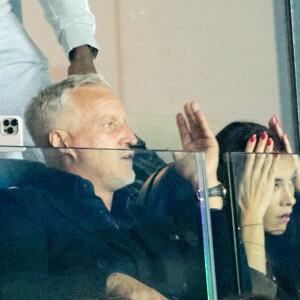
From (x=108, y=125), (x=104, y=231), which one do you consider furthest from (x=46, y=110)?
(x=104, y=231)

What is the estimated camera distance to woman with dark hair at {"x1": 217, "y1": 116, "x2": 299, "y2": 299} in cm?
156

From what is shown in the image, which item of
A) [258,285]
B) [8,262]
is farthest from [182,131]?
[8,262]

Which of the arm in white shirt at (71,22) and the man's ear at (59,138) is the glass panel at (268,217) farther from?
the arm in white shirt at (71,22)

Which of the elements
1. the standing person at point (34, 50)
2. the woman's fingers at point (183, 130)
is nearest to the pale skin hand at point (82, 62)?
the standing person at point (34, 50)

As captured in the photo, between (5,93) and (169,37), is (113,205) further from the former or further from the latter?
(169,37)

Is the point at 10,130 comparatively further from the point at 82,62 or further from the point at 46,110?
the point at 82,62

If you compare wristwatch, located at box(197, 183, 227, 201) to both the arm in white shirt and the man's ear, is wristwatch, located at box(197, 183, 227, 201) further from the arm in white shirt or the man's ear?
the arm in white shirt

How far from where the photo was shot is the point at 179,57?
2.39m

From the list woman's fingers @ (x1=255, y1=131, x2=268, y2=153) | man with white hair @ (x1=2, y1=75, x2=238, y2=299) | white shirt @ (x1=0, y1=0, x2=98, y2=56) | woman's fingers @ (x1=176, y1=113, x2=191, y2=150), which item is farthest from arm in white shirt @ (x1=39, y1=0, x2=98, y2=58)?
man with white hair @ (x1=2, y1=75, x2=238, y2=299)

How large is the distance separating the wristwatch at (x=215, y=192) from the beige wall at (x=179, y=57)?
69 cm

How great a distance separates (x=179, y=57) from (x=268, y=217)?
0.96 m

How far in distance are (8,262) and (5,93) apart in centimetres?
93

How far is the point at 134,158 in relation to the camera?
1336 mm

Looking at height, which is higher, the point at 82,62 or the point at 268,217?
the point at 82,62
